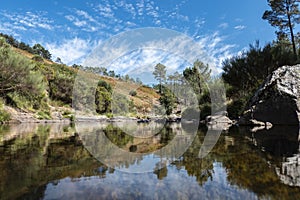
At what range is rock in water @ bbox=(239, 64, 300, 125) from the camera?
10.2 metres

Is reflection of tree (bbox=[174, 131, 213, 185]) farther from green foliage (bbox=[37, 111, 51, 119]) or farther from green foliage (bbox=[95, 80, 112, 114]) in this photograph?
green foliage (bbox=[95, 80, 112, 114])

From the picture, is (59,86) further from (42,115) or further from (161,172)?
(161,172)

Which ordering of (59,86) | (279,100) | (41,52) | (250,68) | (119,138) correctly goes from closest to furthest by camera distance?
(119,138), (279,100), (250,68), (59,86), (41,52)

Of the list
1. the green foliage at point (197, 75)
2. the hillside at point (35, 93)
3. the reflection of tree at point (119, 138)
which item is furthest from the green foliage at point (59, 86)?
the reflection of tree at point (119, 138)

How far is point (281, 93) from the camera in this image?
10.6 m

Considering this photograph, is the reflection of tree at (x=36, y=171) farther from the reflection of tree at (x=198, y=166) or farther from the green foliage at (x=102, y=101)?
the green foliage at (x=102, y=101)

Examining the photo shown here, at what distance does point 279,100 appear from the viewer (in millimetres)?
10641

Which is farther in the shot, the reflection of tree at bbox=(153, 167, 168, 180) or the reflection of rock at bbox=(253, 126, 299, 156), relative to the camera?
the reflection of rock at bbox=(253, 126, 299, 156)

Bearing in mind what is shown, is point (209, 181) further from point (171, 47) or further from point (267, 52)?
point (267, 52)


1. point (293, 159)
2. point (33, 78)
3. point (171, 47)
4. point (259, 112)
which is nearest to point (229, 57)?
point (259, 112)

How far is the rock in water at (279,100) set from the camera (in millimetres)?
10203

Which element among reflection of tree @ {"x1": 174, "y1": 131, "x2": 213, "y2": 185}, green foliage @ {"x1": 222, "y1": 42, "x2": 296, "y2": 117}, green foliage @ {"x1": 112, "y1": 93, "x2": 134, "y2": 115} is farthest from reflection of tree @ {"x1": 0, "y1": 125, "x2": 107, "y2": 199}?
green foliage @ {"x1": 112, "y1": 93, "x2": 134, "y2": 115}

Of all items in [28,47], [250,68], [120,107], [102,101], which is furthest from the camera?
[28,47]

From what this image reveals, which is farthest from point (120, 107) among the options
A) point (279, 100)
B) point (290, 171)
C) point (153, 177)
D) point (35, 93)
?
point (290, 171)
